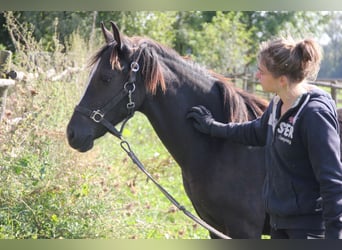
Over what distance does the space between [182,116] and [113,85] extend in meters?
0.47

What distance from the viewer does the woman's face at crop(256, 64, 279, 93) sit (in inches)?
83.2

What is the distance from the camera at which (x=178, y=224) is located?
506 centimetres

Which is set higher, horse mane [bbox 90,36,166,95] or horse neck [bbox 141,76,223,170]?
horse mane [bbox 90,36,166,95]

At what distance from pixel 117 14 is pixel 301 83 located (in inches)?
305

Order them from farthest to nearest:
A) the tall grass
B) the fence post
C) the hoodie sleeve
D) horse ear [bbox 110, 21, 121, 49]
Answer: the fence post → the tall grass → horse ear [bbox 110, 21, 121, 49] → the hoodie sleeve

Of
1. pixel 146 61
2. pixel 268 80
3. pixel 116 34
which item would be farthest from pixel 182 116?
pixel 268 80

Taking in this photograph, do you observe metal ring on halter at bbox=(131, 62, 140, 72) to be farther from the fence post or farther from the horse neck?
the fence post

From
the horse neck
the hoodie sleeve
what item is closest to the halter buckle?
the horse neck

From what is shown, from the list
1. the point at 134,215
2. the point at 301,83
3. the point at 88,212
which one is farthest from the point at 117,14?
the point at 301,83

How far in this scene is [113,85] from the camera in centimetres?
299

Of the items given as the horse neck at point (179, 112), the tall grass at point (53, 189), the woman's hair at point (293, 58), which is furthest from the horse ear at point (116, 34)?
the tall grass at point (53, 189)

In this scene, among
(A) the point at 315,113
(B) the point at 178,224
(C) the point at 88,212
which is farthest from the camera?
(B) the point at 178,224

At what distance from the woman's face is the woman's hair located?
18 millimetres
